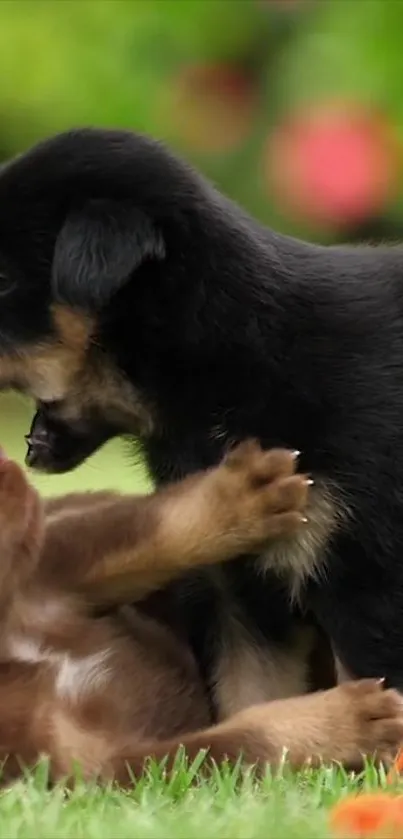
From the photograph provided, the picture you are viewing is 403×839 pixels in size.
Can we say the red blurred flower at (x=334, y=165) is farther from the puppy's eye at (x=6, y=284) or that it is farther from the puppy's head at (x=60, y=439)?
the puppy's eye at (x=6, y=284)

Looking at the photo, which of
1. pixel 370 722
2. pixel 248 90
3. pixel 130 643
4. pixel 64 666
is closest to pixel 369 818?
pixel 370 722

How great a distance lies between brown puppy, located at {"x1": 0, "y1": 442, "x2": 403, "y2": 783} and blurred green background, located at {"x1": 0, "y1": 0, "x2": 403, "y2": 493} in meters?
5.61

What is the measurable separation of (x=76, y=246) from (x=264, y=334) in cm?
33

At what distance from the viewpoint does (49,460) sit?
2.76 m

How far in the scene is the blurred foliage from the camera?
26.3 ft

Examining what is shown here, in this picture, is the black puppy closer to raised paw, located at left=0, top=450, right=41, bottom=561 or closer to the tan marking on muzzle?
the tan marking on muzzle

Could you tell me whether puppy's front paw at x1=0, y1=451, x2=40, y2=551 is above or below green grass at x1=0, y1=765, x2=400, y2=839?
above

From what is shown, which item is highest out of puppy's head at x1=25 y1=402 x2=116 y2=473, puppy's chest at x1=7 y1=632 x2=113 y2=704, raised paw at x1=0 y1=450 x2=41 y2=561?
puppy's head at x1=25 y1=402 x2=116 y2=473

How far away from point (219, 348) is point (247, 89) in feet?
20.3

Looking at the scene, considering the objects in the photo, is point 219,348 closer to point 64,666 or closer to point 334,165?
point 64,666

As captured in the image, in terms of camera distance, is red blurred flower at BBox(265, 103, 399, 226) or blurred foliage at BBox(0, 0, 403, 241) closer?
red blurred flower at BBox(265, 103, 399, 226)

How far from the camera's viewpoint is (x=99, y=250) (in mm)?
2449

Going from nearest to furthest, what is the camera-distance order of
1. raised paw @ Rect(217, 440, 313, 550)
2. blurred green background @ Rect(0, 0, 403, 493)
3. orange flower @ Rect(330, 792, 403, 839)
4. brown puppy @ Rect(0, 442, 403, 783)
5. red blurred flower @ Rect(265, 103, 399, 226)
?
orange flower @ Rect(330, 792, 403, 839)
brown puppy @ Rect(0, 442, 403, 783)
raised paw @ Rect(217, 440, 313, 550)
red blurred flower @ Rect(265, 103, 399, 226)
blurred green background @ Rect(0, 0, 403, 493)

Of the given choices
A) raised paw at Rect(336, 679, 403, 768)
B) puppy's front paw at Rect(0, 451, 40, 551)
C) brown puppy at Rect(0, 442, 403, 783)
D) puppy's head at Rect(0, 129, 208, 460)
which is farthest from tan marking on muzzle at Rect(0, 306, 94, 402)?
raised paw at Rect(336, 679, 403, 768)
